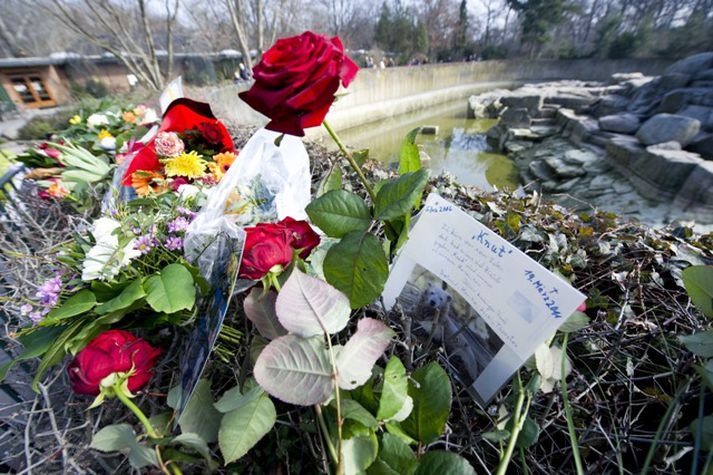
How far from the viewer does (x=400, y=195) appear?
0.41 metres

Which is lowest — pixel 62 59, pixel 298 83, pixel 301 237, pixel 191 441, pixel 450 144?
pixel 450 144

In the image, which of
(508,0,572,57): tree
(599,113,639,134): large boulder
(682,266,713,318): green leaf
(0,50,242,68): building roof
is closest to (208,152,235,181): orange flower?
(682,266,713,318): green leaf

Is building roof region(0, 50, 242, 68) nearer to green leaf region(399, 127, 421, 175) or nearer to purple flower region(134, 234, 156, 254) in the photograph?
purple flower region(134, 234, 156, 254)

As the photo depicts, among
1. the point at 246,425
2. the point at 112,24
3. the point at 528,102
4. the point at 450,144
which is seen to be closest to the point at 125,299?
the point at 246,425

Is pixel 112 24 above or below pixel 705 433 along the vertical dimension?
above

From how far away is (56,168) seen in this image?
1.42 meters

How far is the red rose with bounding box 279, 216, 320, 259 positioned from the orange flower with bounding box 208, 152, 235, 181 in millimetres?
569

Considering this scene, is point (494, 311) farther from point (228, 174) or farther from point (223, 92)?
point (223, 92)

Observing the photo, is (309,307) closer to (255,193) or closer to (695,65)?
(255,193)

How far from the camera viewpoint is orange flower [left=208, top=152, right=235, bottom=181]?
3.17ft

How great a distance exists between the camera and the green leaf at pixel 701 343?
16.4 inches

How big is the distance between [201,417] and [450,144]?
928cm

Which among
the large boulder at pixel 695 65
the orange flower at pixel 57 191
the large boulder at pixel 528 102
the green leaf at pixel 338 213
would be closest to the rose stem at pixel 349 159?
the green leaf at pixel 338 213

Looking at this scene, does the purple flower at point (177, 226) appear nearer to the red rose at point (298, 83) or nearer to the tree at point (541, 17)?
the red rose at point (298, 83)
